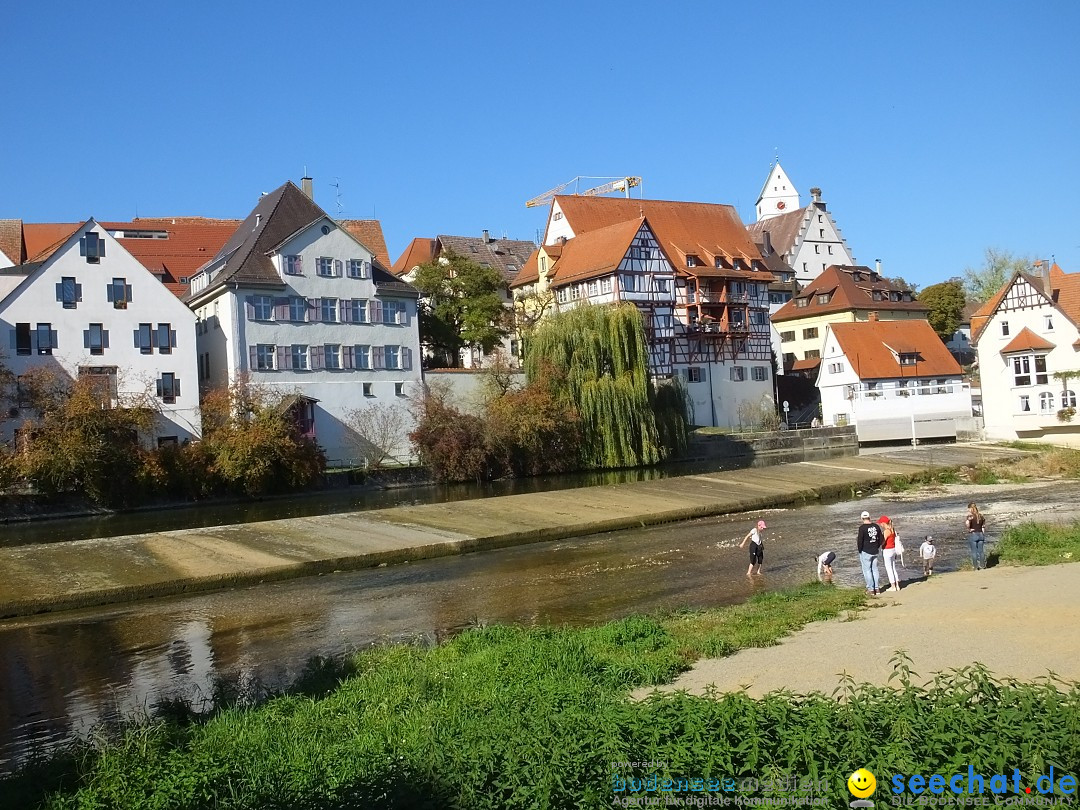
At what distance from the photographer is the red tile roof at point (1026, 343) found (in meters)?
66.9

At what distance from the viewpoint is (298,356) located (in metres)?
64.3

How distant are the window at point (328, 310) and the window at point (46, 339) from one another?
1661cm

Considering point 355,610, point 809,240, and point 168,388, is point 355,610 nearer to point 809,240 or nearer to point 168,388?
point 168,388

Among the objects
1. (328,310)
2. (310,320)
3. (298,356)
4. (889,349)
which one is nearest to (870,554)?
(298,356)

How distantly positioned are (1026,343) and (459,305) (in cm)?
3985

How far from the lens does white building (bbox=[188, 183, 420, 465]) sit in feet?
206

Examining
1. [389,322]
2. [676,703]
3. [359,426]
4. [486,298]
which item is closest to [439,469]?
[359,426]

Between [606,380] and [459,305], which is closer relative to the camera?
[606,380]

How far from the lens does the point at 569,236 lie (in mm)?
91062

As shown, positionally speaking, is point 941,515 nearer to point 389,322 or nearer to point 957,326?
point 389,322

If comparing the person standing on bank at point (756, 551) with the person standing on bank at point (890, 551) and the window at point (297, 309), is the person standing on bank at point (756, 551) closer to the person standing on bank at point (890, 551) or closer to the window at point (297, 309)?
the person standing on bank at point (890, 551)

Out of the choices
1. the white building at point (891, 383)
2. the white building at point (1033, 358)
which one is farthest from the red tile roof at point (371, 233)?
the white building at point (1033, 358)

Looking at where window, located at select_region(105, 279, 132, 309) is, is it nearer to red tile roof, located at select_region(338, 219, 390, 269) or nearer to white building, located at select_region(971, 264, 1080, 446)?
red tile roof, located at select_region(338, 219, 390, 269)

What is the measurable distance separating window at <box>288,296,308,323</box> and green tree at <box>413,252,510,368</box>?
1134 centimetres
